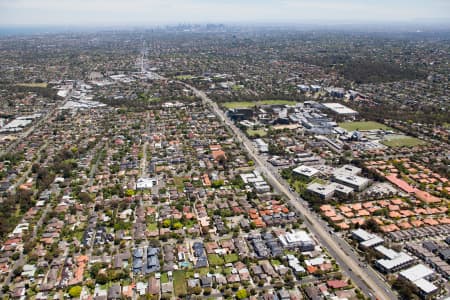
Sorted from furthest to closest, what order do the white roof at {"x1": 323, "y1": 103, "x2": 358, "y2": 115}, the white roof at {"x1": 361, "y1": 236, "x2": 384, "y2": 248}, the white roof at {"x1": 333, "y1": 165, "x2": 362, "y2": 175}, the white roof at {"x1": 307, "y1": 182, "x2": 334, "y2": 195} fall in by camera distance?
the white roof at {"x1": 323, "y1": 103, "x2": 358, "y2": 115}
the white roof at {"x1": 333, "y1": 165, "x2": 362, "y2": 175}
the white roof at {"x1": 307, "y1": 182, "x2": 334, "y2": 195}
the white roof at {"x1": 361, "y1": 236, "x2": 384, "y2": 248}

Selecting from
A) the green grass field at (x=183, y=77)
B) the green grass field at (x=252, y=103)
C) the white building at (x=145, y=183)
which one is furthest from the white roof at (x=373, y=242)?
the green grass field at (x=183, y=77)

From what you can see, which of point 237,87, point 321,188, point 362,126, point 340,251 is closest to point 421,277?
point 340,251

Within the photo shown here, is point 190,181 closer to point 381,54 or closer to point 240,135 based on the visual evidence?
point 240,135

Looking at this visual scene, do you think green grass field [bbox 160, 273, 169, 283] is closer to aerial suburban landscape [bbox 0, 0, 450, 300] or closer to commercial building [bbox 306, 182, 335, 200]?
aerial suburban landscape [bbox 0, 0, 450, 300]

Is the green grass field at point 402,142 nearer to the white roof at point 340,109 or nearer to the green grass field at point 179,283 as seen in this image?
the white roof at point 340,109

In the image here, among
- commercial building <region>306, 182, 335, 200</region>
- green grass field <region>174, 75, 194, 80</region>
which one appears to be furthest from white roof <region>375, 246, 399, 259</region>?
green grass field <region>174, 75, 194, 80</region>

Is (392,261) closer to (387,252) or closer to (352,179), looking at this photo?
(387,252)
